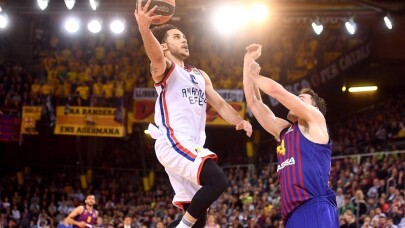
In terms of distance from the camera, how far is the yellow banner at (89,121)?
2662 cm

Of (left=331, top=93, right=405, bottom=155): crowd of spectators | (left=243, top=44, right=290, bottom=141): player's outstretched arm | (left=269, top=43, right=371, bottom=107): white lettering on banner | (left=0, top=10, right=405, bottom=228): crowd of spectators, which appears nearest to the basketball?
(left=243, top=44, right=290, bottom=141): player's outstretched arm

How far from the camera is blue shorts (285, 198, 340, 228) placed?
664cm

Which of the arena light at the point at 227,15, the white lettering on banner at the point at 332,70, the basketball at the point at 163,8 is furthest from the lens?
the white lettering on banner at the point at 332,70

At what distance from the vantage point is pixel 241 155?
28391mm

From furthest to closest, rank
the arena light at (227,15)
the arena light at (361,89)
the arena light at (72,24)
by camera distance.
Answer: the arena light at (361,89) → the arena light at (72,24) → the arena light at (227,15)

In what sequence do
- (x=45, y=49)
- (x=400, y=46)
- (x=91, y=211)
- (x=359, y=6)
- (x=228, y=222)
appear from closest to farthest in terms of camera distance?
(x=91, y=211) → (x=228, y=222) → (x=359, y=6) → (x=400, y=46) → (x=45, y=49)

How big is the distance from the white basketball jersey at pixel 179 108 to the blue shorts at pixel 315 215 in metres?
1.21

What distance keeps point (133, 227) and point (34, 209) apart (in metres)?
5.98

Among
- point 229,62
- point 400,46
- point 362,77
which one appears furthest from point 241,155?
point 400,46

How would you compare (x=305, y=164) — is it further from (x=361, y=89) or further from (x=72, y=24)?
(x=361, y=89)

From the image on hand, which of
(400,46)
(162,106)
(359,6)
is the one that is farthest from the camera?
(400,46)

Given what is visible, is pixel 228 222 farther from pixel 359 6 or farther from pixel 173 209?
pixel 359 6

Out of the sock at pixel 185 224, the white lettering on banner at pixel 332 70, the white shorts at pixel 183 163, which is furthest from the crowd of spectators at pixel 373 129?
the sock at pixel 185 224

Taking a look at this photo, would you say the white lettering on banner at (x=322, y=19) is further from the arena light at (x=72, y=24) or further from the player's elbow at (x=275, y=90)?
the player's elbow at (x=275, y=90)
